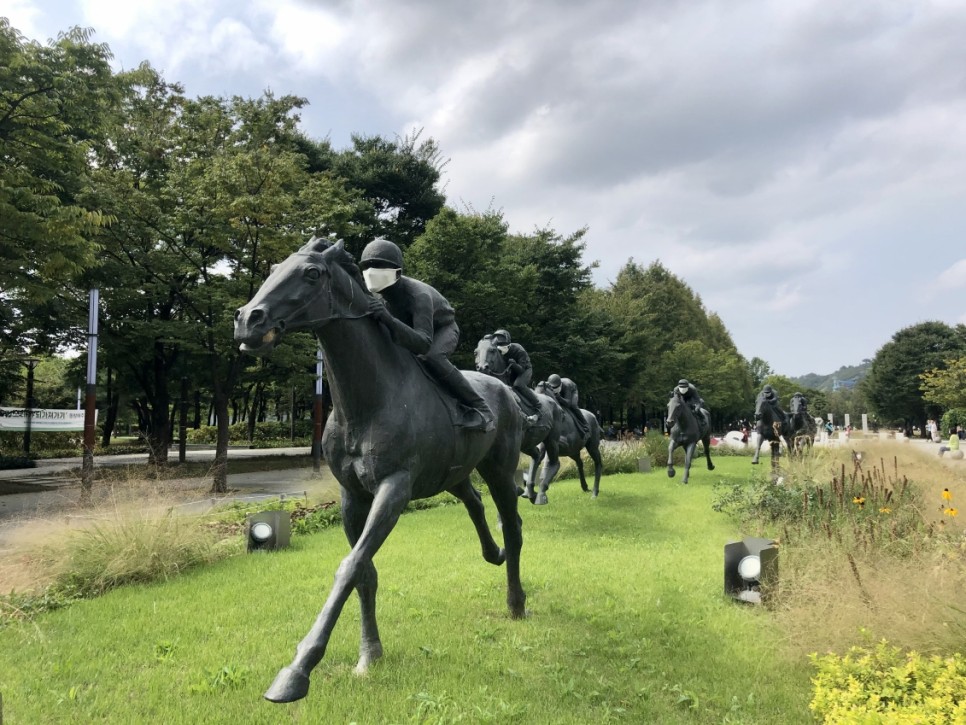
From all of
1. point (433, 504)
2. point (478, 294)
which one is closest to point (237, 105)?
point (478, 294)

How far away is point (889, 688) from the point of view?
3645mm

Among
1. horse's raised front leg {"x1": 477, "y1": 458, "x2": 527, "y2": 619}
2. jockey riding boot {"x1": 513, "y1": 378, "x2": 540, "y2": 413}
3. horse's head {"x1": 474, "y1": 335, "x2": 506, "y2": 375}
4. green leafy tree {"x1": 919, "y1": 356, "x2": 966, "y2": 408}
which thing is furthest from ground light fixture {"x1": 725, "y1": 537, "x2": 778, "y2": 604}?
green leafy tree {"x1": 919, "y1": 356, "x2": 966, "y2": 408}

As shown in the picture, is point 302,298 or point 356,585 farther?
point 356,585

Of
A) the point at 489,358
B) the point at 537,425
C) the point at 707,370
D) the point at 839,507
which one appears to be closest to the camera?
the point at 839,507

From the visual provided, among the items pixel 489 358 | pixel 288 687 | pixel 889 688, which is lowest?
pixel 889 688

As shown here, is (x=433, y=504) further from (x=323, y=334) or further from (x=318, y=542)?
(x=323, y=334)

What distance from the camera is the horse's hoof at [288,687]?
9.38 feet

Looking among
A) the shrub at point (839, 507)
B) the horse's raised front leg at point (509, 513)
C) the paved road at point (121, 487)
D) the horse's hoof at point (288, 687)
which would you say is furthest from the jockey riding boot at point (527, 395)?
the horse's hoof at point (288, 687)

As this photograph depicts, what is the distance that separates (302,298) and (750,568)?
5022 millimetres

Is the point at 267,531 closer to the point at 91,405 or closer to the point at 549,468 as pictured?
the point at 549,468

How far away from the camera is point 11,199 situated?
11578mm

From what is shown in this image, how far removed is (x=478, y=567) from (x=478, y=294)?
55.0ft

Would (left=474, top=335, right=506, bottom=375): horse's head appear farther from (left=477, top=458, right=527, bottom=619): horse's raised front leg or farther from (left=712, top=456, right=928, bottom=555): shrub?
(left=712, top=456, right=928, bottom=555): shrub

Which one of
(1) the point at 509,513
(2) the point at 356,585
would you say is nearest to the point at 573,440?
(1) the point at 509,513
